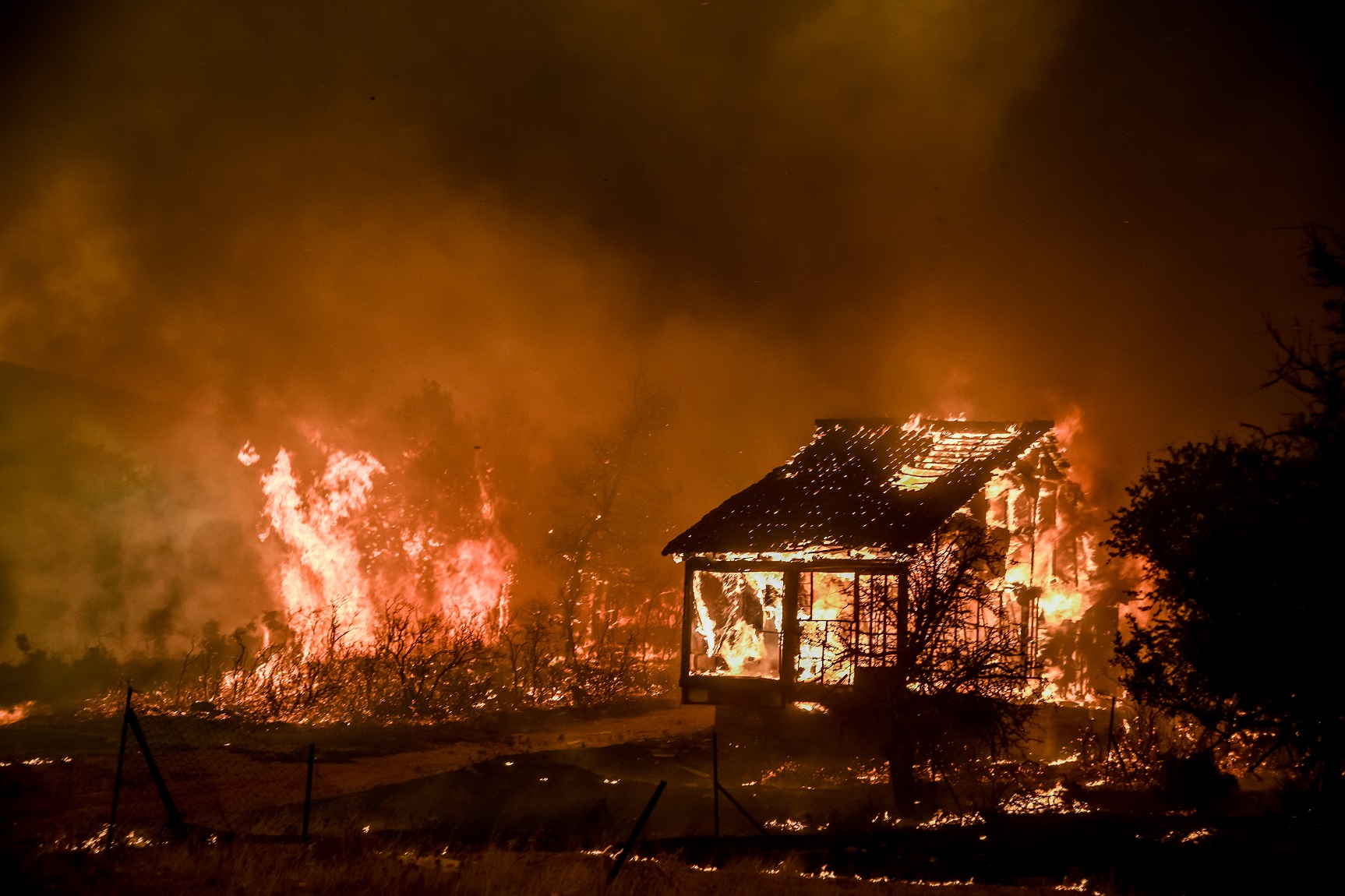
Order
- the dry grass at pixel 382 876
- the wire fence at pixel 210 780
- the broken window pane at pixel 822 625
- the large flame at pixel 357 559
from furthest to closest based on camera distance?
the large flame at pixel 357 559 → the broken window pane at pixel 822 625 → the wire fence at pixel 210 780 → the dry grass at pixel 382 876

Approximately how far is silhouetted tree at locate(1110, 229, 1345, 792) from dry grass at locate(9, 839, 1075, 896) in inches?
150

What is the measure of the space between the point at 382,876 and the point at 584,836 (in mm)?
4528

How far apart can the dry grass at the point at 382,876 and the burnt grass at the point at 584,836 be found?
0.12ft

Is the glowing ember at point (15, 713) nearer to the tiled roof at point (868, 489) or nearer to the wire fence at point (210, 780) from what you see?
the wire fence at point (210, 780)

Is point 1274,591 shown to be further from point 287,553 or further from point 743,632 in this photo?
point 287,553

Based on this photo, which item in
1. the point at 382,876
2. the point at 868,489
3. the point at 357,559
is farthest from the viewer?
the point at 357,559

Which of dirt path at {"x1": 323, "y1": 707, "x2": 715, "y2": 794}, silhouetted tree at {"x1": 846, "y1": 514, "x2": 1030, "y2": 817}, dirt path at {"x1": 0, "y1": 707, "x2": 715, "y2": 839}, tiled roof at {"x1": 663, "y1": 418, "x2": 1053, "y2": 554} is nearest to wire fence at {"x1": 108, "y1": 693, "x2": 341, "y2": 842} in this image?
dirt path at {"x1": 0, "y1": 707, "x2": 715, "y2": 839}

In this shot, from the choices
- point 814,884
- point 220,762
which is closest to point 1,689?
point 220,762

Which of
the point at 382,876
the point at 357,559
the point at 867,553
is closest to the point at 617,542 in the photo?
the point at 357,559

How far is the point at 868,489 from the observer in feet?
74.1

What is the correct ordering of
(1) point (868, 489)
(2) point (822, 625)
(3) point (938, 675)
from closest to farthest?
(3) point (938, 675) < (2) point (822, 625) < (1) point (868, 489)

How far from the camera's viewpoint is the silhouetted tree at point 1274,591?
11.7 metres

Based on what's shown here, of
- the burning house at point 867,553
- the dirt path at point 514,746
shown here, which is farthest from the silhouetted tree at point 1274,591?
the dirt path at point 514,746

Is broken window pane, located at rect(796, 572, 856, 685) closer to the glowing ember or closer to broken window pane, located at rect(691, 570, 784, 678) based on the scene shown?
broken window pane, located at rect(691, 570, 784, 678)
